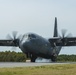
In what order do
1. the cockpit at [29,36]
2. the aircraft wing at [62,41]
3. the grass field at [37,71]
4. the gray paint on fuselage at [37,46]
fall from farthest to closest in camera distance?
1. the aircraft wing at [62,41]
2. the cockpit at [29,36]
3. the gray paint on fuselage at [37,46]
4. the grass field at [37,71]

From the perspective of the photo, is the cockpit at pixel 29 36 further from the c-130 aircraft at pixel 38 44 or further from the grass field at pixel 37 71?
the grass field at pixel 37 71

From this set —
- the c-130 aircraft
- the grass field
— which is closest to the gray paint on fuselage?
the c-130 aircraft

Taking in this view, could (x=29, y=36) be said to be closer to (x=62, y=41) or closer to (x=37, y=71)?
(x=62, y=41)

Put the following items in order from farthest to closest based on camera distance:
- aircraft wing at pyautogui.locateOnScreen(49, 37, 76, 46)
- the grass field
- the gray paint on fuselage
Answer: aircraft wing at pyautogui.locateOnScreen(49, 37, 76, 46) → the gray paint on fuselage → the grass field

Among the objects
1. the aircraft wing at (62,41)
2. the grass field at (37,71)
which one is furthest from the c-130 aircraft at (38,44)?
the grass field at (37,71)

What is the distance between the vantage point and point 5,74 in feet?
61.0

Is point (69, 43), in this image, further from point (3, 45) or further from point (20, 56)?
point (20, 56)

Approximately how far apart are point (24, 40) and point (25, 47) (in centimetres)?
105

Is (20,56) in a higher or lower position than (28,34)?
lower

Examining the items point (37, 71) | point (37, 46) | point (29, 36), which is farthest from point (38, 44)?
point (37, 71)

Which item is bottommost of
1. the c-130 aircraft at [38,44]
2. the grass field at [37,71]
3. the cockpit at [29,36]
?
the c-130 aircraft at [38,44]

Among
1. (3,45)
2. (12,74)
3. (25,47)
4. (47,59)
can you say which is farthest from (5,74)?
(3,45)

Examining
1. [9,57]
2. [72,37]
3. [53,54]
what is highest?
[72,37]

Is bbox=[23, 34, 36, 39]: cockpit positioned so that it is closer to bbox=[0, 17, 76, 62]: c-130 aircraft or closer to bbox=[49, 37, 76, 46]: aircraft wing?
bbox=[0, 17, 76, 62]: c-130 aircraft
